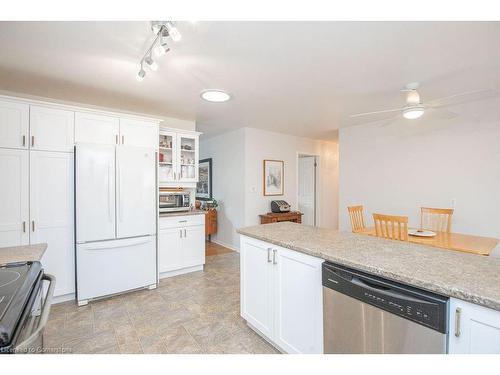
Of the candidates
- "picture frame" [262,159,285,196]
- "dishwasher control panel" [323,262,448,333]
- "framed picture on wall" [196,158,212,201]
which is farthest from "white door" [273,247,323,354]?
"framed picture on wall" [196,158,212,201]

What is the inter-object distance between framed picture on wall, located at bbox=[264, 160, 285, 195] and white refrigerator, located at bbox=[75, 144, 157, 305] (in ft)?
7.93

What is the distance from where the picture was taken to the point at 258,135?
475cm

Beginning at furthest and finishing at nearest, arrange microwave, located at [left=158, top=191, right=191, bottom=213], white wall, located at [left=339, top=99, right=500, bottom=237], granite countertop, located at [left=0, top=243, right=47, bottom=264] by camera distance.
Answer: microwave, located at [left=158, top=191, right=191, bottom=213], white wall, located at [left=339, top=99, right=500, bottom=237], granite countertop, located at [left=0, top=243, right=47, bottom=264]

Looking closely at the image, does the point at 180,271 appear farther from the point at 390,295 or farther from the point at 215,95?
the point at 390,295

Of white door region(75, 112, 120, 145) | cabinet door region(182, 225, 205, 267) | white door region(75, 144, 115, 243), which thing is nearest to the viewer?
white door region(75, 144, 115, 243)

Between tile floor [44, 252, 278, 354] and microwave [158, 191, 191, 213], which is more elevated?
microwave [158, 191, 191, 213]

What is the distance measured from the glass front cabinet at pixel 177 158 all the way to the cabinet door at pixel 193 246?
74 centimetres

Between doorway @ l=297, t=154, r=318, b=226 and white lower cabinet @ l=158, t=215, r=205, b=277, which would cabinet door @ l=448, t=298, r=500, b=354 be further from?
doorway @ l=297, t=154, r=318, b=226

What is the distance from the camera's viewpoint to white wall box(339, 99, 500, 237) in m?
3.04

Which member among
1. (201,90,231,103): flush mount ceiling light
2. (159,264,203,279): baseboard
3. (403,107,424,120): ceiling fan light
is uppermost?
(201,90,231,103): flush mount ceiling light

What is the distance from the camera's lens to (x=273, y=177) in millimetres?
5031
